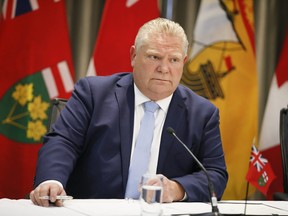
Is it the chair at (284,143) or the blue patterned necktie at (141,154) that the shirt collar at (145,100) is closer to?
the blue patterned necktie at (141,154)

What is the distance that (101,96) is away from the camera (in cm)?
276

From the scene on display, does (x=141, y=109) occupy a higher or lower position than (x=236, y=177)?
higher

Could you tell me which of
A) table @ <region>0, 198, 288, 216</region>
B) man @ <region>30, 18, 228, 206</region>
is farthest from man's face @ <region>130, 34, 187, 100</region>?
table @ <region>0, 198, 288, 216</region>

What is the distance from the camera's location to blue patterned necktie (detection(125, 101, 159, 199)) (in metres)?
2.59

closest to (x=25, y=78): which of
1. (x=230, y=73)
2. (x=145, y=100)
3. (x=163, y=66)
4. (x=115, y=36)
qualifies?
(x=115, y=36)

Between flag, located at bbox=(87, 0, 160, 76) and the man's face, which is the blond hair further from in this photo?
flag, located at bbox=(87, 0, 160, 76)

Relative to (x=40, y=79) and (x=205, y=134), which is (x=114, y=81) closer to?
(x=205, y=134)

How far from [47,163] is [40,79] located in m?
1.70

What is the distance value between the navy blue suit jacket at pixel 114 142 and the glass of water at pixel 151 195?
1.99 feet

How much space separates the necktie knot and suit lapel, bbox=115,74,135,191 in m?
0.07

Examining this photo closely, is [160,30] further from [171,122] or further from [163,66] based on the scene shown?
[171,122]

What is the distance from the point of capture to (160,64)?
2.71 m

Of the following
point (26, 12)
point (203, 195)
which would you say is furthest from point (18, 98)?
point (203, 195)

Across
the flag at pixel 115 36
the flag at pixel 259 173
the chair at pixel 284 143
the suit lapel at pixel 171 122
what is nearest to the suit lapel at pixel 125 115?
the suit lapel at pixel 171 122
